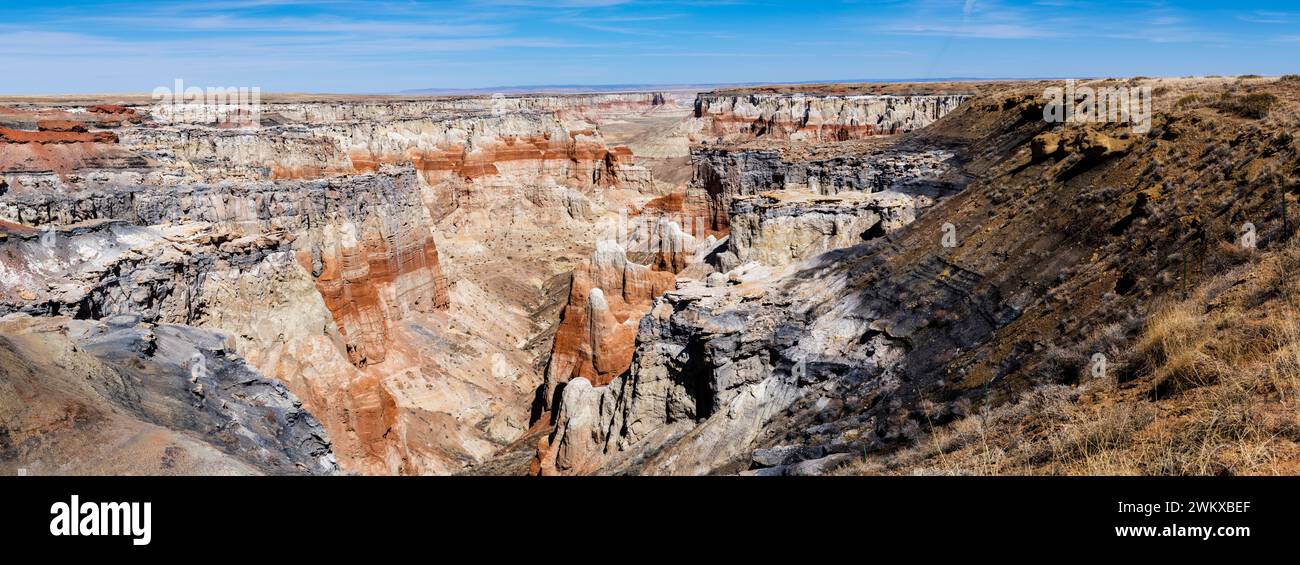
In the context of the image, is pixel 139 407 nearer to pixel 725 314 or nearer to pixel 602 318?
pixel 725 314

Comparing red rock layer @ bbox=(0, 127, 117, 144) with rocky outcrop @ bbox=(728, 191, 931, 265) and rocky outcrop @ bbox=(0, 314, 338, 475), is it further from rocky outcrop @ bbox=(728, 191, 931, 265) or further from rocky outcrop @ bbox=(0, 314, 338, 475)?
rocky outcrop @ bbox=(728, 191, 931, 265)

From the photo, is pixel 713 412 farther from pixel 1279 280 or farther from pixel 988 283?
pixel 1279 280

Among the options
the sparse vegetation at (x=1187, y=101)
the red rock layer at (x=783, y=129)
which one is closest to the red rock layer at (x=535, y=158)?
the red rock layer at (x=783, y=129)
